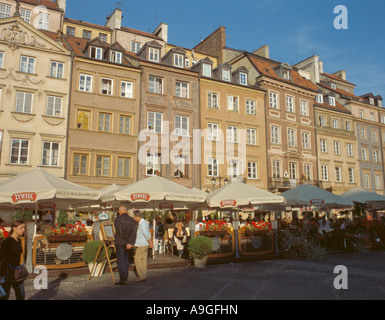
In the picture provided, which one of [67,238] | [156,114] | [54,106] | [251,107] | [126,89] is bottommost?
[67,238]

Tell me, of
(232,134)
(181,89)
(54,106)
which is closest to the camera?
(54,106)

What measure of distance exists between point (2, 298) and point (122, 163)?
66.3 feet

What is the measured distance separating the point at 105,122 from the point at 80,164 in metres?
3.59

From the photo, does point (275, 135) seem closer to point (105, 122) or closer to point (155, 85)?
point (155, 85)

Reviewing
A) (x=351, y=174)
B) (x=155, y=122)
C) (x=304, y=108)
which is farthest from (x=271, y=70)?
(x=155, y=122)

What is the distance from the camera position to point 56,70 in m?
24.3

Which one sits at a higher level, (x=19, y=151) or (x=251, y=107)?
(x=251, y=107)

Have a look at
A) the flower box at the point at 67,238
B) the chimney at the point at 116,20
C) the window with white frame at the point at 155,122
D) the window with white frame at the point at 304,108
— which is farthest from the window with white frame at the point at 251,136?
the flower box at the point at 67,238

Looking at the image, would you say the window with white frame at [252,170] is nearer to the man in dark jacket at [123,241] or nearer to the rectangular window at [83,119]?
the rectangular window at [83,119]

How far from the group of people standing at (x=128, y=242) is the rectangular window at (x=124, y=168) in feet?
53.6

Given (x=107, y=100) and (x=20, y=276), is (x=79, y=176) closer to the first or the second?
(x=107, y=100)

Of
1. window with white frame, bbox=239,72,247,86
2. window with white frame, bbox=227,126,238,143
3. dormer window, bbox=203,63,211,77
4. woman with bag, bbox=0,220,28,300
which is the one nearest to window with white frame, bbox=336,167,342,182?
window with white frame, bbox=227,126,238,143

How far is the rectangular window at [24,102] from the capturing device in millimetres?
22844
